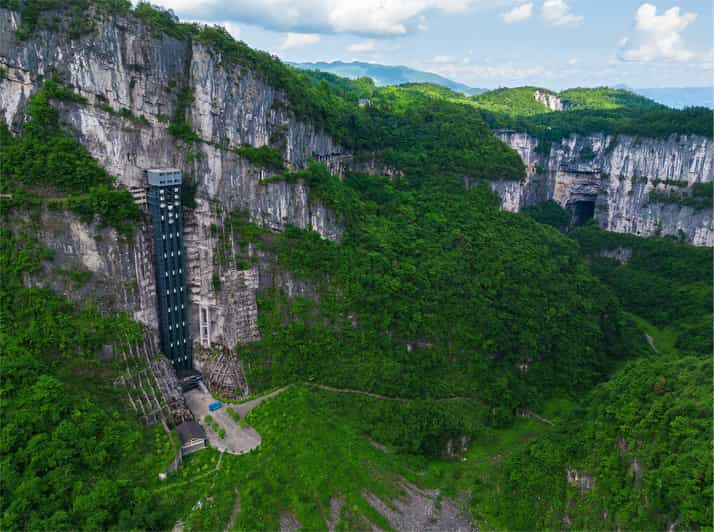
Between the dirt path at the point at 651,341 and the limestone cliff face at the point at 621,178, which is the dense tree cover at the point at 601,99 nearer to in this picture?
the limestone cliff face at the point at 621,178

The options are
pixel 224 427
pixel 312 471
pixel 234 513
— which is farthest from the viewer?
pixel 224 427

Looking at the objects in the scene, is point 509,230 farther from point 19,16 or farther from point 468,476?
point 19,16

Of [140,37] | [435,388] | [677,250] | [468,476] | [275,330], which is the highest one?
[140,37]

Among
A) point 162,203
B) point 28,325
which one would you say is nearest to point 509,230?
point 162,203

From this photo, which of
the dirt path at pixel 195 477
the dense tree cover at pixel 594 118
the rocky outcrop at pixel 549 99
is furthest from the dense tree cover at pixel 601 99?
the dirt path at pixel 195 477

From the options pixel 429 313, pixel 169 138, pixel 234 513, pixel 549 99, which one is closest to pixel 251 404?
pixel 234 513

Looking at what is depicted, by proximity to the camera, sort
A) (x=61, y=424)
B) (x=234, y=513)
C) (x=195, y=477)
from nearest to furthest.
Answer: (x=234, y=513) → (x=61, y=424) → (x=195, y=477)

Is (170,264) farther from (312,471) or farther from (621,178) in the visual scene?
(621,178)
